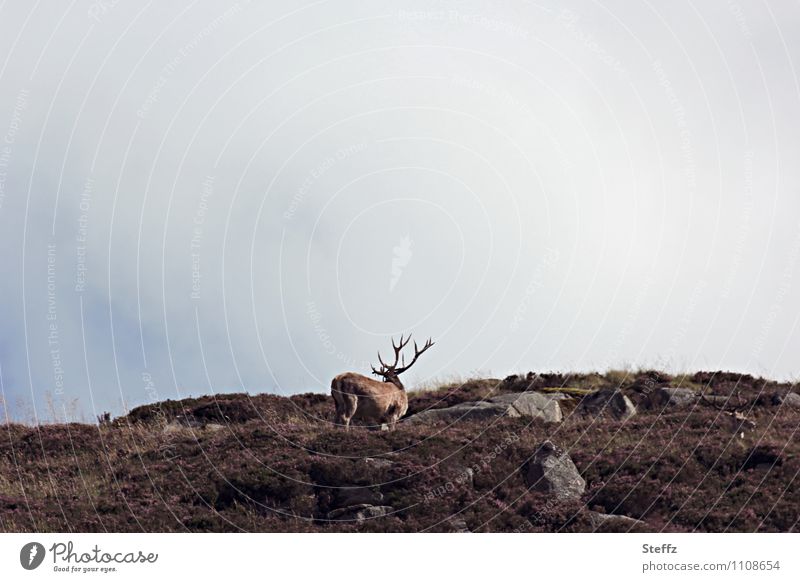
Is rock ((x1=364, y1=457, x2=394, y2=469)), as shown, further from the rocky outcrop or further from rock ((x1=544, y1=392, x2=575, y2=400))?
rock ((x1=544, y1=392, x2=575, y2=400))

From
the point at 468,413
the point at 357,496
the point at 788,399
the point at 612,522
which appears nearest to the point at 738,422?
the point at 788,399

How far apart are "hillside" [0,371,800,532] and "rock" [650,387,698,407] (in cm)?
18

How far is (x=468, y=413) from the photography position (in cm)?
2752

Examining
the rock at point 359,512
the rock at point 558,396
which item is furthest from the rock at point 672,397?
the rock at point 359,512

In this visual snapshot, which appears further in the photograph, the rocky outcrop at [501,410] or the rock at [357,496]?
the rocky outcrop at [501,410]

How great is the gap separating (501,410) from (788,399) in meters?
9.27

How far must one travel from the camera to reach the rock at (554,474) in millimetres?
20516

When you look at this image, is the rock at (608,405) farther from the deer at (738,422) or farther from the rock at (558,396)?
the deer at (738,422)

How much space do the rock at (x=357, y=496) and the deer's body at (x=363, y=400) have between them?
4447mm

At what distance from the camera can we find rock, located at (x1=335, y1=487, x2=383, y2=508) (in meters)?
20.2

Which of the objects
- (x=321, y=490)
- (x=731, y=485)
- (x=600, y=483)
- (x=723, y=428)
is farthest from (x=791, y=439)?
(x=321, y=490)

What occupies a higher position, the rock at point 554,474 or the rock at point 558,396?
the rock at point 558,396

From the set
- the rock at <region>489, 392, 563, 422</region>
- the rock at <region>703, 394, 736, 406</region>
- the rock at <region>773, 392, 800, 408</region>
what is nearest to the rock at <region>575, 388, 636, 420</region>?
the rock at <region>489, 392, 563, 422</region>

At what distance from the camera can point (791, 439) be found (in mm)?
23141
